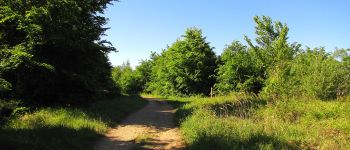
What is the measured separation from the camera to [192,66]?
47.2m

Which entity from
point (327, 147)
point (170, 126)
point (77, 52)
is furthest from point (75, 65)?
point (327, 147)

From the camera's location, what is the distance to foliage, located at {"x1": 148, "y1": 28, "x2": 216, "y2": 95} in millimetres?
46906

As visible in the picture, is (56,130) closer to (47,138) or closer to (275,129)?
(47,138)

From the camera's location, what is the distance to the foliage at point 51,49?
1656cm

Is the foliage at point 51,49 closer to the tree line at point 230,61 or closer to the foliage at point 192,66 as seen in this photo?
the tree line at point 230,61

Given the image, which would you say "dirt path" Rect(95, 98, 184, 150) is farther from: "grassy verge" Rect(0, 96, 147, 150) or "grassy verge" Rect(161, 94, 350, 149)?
"grassy verge" Rect(161, 94, 350, 149)

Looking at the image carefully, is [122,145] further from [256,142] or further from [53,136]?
[256,142]

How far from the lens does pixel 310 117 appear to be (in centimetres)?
1557

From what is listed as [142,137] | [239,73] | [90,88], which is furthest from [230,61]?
[142,137]

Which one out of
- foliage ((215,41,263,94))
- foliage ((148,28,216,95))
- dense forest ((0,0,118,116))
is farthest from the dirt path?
foliage ((148,28,216,95))

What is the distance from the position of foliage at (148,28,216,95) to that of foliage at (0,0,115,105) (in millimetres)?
27844

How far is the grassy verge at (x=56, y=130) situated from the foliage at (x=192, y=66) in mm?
29749

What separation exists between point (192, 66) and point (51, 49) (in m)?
30.2

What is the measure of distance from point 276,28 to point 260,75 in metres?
5.77
